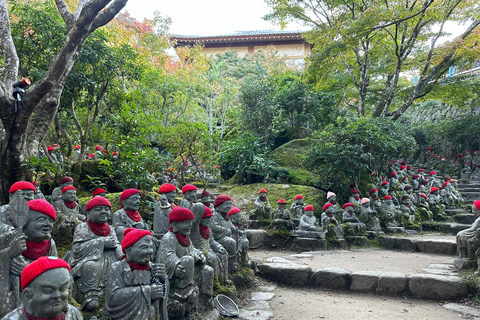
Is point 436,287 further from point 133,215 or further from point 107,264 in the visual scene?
point 107,264

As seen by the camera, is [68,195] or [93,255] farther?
[68,195]

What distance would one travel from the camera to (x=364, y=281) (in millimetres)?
6367

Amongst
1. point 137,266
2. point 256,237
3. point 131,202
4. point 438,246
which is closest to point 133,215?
point 131,202

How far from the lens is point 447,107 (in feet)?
82.9

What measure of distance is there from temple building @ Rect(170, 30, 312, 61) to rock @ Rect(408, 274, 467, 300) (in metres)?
21.2

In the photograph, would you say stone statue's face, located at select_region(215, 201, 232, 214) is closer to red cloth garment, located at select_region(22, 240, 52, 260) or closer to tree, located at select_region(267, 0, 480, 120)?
red cloth garment, located at select_region(22, 240, 52, 260)

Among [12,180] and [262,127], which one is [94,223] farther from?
Answer: [262,127]

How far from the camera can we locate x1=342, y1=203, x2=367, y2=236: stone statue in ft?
32.6

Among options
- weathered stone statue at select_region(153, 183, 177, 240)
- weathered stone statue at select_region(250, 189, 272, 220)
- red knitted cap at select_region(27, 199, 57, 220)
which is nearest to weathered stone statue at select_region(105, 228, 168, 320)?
red knitted cap at select_region(27, 199, 57, 220)

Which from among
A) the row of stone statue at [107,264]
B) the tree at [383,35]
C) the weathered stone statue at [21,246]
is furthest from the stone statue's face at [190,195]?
the tree at [383,35]

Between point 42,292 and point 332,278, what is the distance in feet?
18.5

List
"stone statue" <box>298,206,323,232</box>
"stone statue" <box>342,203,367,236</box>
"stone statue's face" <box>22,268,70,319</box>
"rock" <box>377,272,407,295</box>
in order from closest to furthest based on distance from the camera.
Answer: "stone statue's face" <box>22,268,70,319</box> < "rock" <box>377,272,407,295</box> < "stone statue" <box>298,206,323,232</box> < "stone statue" <box>342,203,367,236</box>

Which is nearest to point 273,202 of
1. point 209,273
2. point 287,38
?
point 209,273

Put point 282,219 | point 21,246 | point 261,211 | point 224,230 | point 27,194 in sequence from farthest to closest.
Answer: point 261,211 → point 282,219 → point 224,230 → point 27,194 → point 21,246
